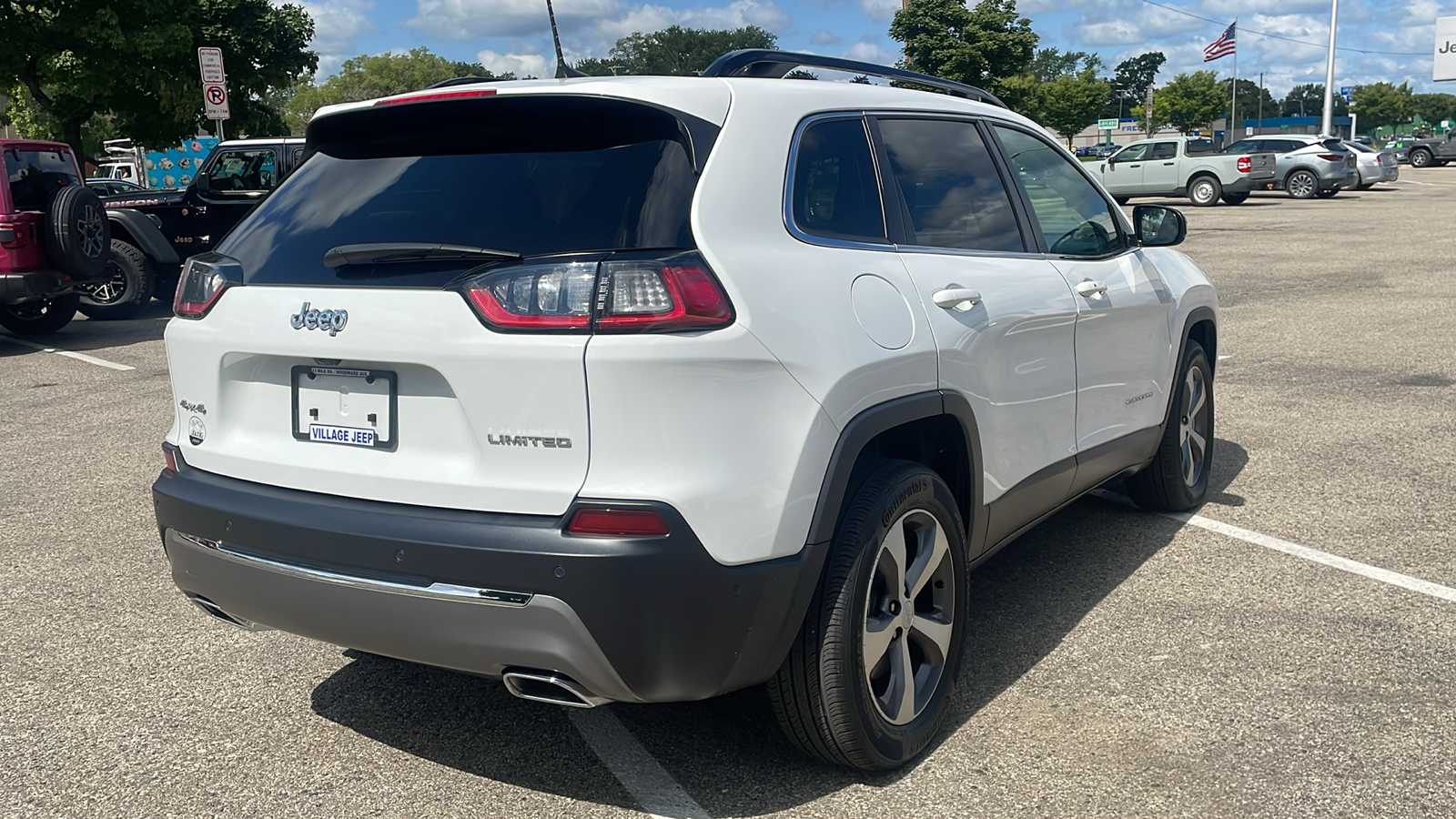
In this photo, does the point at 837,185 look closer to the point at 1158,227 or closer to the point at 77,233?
the point at 1158,227

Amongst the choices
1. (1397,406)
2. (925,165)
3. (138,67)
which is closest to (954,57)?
(138,67)

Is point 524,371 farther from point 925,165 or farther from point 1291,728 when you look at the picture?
point 1291,728

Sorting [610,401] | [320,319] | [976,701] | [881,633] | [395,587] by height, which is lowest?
[976,701]

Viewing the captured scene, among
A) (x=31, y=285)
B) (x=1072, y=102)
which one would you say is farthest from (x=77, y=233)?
(x=1072, y=102)

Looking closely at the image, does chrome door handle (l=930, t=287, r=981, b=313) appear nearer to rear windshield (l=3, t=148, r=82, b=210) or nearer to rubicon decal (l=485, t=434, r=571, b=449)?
rubicon decal (l=485, t=434, r=571, b=449)

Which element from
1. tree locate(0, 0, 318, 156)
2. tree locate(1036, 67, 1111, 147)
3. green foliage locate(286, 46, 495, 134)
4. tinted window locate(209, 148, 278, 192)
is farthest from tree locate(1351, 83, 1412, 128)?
tinted window locate(209, 148, 278, 192)

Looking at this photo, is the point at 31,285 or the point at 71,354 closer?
the point at 31,285

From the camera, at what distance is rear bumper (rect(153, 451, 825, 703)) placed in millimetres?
2570

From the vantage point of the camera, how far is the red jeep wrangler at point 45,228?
1112 cm

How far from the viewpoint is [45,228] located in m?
11.3

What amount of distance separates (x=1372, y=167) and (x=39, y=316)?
109 feet

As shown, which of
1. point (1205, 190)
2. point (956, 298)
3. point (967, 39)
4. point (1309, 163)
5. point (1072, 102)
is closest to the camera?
point (956, 298)

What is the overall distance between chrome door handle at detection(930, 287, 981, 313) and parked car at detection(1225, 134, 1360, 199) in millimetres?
30589

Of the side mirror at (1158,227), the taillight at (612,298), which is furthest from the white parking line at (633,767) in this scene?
the side mirror at (1158,227)
